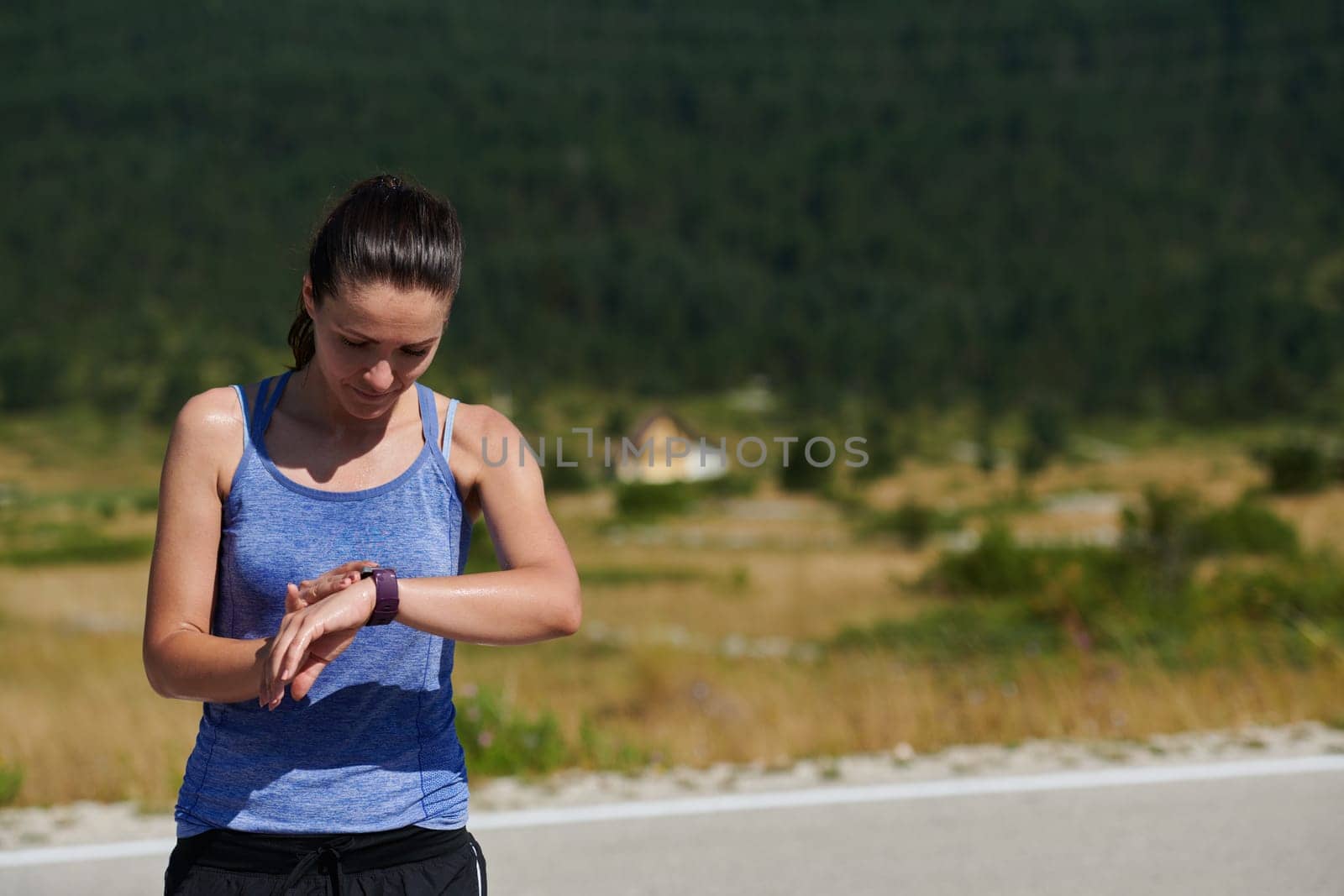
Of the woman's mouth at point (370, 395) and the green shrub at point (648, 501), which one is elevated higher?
the green shrub at point (648, 501)

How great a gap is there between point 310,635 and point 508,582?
28 cm

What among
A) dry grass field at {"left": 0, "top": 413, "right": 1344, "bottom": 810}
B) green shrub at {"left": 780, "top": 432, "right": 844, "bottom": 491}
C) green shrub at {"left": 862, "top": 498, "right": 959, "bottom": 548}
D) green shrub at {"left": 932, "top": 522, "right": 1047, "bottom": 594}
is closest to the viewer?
dry grass field at {"left": 0, "top": 413, "right": 1344, "bottom": 810}

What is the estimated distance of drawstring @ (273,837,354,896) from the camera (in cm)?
176

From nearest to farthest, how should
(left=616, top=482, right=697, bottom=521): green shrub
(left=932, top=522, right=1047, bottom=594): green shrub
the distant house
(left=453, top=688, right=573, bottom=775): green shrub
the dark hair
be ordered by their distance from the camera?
the dark hair → (left=453, top=688, right=573, bottom=775): green shrub → (left=932, top=522, right=1047, bottom=594): green shrub → (left=616, top=482, right=697, bottom=521): green shrub → the distant house

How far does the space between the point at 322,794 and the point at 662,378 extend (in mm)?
132583

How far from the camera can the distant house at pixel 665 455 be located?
264 ft

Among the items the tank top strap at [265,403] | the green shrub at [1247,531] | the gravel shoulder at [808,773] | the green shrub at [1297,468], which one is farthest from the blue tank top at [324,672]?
the green shrub at [1297,468]

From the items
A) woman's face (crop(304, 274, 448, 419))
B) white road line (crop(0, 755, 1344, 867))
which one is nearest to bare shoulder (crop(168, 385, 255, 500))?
woman's face (crop(304, 274, 448, 419))

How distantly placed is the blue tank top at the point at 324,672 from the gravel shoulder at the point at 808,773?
3.03 metres

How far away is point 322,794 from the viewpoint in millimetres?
1762

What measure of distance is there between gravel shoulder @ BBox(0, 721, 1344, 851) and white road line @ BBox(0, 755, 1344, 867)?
74 millimetres

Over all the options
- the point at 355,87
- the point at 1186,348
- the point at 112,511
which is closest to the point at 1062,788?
the point at 112,511

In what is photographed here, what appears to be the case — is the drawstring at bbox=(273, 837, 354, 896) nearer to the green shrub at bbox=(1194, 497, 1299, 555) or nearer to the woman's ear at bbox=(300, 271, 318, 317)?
the woman's ear at bbox=(300, 271, 318, 317)

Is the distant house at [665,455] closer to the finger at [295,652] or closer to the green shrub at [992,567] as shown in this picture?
the green shrub at [992,567]
